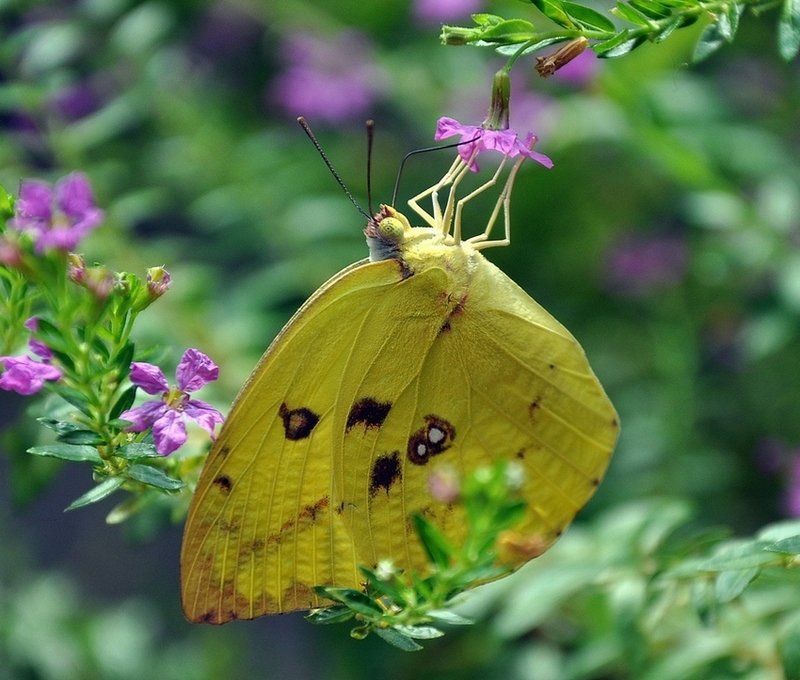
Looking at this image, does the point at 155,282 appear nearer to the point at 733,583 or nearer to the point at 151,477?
the point at 151,477

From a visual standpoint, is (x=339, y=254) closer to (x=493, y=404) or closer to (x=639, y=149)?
(x=639, y=149)

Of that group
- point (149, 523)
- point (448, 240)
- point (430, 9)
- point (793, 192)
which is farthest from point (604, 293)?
point (149, 523)

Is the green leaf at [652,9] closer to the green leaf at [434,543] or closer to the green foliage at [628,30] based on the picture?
the green foliage at [628,30]

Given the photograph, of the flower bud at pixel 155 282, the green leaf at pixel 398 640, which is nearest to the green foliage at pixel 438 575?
the green leaf at pixel 398 640

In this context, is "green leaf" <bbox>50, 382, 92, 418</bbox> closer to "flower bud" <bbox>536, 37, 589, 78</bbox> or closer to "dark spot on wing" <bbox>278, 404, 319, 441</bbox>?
"dark spot on wing" <bbox>278, 404, 319, 441</bbox>

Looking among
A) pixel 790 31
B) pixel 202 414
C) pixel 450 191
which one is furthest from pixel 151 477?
pixel 790 31
